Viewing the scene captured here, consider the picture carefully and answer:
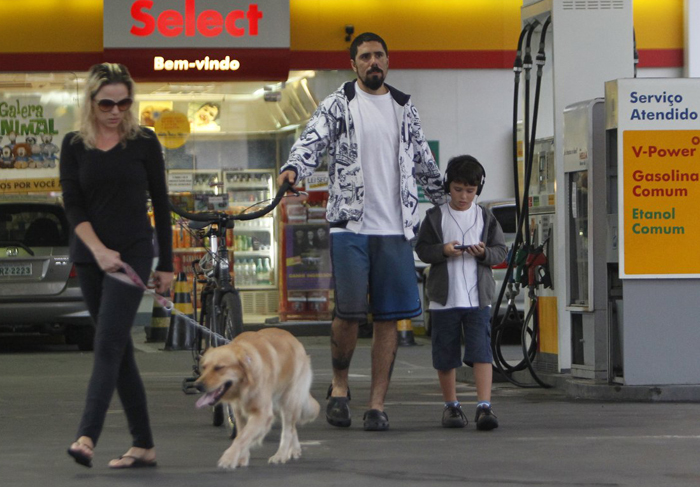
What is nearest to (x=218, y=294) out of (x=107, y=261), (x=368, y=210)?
(x=368, y=210)

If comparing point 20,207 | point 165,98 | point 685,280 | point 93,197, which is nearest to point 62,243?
point 20,207

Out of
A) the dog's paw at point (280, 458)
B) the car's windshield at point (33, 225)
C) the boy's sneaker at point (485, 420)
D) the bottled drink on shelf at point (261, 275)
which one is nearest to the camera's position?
the dog's paw at point (280, 458)

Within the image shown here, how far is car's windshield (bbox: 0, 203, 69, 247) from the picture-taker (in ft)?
45.9

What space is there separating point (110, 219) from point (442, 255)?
2.46m

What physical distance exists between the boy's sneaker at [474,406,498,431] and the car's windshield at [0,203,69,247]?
25.6 ft

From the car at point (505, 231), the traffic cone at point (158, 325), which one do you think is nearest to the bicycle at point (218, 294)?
the car at point (505, 231)

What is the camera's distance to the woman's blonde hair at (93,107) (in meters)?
5.73

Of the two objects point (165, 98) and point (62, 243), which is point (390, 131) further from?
point (165, 98)

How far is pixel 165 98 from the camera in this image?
1691cm

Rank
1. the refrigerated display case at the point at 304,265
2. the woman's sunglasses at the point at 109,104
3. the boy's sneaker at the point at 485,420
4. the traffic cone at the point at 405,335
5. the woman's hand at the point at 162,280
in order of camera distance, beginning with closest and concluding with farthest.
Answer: the woman's sunglasses at the point at 109,104, the woman's hand at the point at 162,280, the boy's sneaker at the point at 485,420, the traffic cone at the point at 405,335, the refrigerated display case at the point at 304,265

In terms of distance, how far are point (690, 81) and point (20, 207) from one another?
8.10 meters

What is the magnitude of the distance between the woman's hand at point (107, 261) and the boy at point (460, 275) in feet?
8.24

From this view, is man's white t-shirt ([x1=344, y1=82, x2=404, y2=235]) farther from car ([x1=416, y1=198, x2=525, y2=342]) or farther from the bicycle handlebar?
car ([x1=416, y1=198, x2=525, y2=342])

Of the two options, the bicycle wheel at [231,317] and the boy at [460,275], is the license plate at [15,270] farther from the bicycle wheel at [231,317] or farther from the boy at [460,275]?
the boy at [460,275]
